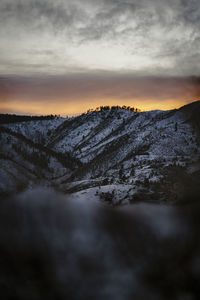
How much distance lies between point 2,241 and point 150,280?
485 inches

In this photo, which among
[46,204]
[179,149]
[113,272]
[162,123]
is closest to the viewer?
[113,272]

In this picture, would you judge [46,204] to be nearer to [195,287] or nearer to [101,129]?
[195,287]

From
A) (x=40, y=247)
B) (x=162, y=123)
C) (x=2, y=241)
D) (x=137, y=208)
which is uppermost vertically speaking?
(x=162, y=123)

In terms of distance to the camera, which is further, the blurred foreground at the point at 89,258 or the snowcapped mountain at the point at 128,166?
the snowcapped mountain at the point at 128,166

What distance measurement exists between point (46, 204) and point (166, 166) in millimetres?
50819

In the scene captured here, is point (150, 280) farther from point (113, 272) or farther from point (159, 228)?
point (159, 228)

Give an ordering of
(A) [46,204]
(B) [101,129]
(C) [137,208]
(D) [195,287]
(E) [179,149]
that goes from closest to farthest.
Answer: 1. (D) [195,287]
2. (A) [46,204]
3. (C) [137,208]
4. (E) [179,149]
5. (B) [101,129]

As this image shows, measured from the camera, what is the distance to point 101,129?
200m

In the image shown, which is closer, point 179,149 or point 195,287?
point 195,287

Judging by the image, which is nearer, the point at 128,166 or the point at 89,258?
the point at 89,258

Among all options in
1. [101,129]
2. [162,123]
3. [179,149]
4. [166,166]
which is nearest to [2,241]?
[166,166]

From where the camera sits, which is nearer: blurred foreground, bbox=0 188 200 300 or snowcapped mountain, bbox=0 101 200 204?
blurred foreground, bbox=0 188 200 300

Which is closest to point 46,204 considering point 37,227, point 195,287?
point 37,227

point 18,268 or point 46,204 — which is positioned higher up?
point 46,204
